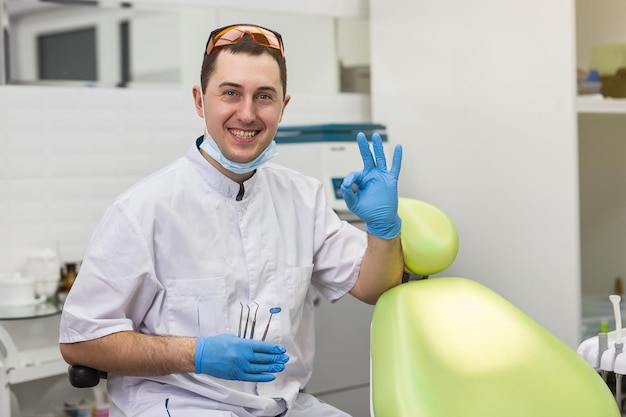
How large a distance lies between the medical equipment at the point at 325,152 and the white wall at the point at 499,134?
23 cm

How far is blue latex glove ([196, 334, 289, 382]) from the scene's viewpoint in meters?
1.68

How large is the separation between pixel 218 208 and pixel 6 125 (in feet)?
3.58

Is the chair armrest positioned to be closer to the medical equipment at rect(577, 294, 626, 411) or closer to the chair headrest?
the chair headrest

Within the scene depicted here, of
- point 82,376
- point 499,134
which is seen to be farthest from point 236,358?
point 499,134

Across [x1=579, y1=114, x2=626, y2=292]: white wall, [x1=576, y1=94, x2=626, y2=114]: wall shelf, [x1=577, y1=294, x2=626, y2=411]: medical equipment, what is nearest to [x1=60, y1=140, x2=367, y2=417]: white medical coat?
[x1=577, y1=294, x2=626, y2=411]: medical equipment

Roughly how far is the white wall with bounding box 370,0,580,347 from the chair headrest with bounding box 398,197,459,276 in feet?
1.83

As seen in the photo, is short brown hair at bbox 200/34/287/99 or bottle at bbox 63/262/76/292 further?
bottle at bbox 63/262/76/292

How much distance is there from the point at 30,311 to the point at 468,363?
Answer: 1369 mm

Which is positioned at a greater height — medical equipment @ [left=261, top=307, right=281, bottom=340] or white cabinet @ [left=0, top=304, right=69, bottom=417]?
medical equipment @ [left=261, top=307, right=281, bottom=340]

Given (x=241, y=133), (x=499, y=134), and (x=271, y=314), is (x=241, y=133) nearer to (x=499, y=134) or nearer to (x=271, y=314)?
(x=271, y=314)

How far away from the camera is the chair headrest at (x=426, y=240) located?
6.44 feet

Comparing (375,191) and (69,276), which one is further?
(69,276)

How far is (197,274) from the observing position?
185 cm

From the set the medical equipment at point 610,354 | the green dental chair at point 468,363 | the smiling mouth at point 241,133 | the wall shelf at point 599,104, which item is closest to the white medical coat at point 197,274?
the smiling mouth at point 241,133
